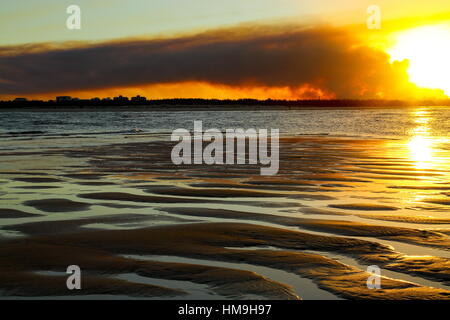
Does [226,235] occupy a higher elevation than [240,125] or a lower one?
lower

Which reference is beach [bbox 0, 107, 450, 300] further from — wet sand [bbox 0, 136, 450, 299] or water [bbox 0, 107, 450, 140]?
water [bbox 0, 107, 450, 140]

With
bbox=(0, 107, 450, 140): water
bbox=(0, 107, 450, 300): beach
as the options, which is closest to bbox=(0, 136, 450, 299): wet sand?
bbox=(0, 107, 450, 300): beach

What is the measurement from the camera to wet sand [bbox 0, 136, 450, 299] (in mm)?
4438

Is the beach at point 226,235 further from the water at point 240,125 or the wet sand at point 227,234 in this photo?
the water at point 240,125

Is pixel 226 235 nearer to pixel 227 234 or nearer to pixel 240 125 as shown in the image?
pixel 227 234

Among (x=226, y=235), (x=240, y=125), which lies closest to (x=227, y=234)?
(x=226, y=235)

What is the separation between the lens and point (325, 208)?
25.7ft

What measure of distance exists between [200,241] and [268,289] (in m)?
1.77

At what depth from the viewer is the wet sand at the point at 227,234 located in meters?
4.44

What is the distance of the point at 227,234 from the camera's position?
6.24m

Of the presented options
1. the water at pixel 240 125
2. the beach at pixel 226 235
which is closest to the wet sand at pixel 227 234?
the beach at pixel 226 235

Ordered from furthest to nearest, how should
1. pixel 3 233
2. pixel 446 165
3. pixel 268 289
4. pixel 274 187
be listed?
1. pixel 446 165
2. pixel 274 187
3. pixel 3 233
4. pixel 268 289

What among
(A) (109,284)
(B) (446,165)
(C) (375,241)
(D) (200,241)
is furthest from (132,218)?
(B) (446,165)
